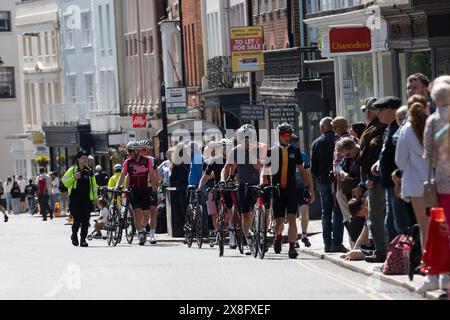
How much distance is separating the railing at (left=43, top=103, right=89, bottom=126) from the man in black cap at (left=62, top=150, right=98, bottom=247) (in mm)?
51647

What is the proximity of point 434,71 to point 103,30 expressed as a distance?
51.2 m

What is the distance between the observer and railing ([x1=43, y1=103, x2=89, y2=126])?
82562mm

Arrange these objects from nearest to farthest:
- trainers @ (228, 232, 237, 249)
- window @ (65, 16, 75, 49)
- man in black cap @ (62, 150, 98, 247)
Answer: trainers @ (228, 232, 237, 249) → man in black cap @ (62, 150, 98, 247) → window @ (65, 16, 75, 49)

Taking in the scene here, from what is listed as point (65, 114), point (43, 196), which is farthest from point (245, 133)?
point (65, 114)

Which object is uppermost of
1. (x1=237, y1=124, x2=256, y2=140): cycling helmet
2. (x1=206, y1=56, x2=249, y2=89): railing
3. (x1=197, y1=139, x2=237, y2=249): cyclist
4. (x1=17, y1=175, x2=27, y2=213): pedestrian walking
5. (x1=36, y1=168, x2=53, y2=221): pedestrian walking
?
(x1=206, y1=56, x2=249, y2=89): railing

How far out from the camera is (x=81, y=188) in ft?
99.1

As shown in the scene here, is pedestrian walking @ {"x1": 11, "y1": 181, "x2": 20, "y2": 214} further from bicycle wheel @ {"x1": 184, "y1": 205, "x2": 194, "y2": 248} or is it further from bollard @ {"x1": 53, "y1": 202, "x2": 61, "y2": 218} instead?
bicycle wheel @ {"x1": 184, "y1": 205, "x2": 194, "y2": 248}

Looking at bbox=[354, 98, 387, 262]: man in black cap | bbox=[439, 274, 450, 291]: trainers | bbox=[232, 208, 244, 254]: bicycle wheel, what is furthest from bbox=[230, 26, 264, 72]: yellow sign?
bbox=[439, 274, 450, 291]: trainers

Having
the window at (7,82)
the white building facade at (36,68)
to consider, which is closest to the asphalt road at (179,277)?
the white building facade at (36,68)

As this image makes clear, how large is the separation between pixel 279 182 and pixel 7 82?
263 ft
